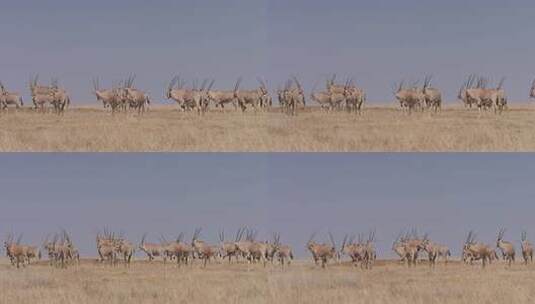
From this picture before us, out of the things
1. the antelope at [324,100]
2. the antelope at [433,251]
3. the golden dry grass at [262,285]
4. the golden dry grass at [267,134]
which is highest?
the antelope at [324,100]

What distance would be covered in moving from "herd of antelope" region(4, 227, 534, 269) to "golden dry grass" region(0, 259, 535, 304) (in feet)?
0.92

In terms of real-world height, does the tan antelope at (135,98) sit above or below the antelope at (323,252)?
above

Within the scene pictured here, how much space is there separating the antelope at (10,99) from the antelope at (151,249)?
3.51 meters

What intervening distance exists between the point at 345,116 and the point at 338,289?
3780 mm

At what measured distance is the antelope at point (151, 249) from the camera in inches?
1250

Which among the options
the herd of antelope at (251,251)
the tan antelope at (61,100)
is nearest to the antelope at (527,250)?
the herd of antelope at (251,251)

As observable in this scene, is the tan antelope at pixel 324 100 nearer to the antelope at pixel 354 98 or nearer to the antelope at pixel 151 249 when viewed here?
the antelope at pixel 354 98

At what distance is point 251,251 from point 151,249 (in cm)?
233

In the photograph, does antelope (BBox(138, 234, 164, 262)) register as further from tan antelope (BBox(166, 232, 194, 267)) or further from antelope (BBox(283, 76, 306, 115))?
antelope (BBox(283, 76, 306, 115))

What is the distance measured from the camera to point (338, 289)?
2805 centimetres

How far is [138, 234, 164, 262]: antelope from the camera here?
104 feet

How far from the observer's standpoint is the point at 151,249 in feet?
105

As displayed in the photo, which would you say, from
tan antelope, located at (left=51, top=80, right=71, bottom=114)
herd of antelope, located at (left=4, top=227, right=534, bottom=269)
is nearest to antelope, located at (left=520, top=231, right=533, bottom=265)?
herd of antelope, located at (left=4, top=227, right=534, bottom=269)

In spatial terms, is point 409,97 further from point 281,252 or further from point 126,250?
point 126,250
